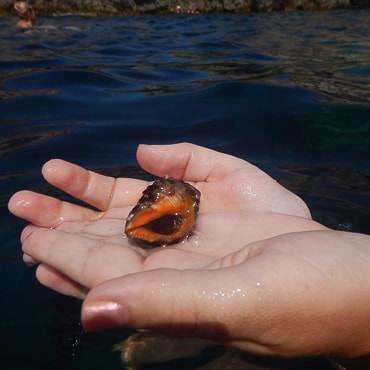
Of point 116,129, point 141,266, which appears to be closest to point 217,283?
point 141,266

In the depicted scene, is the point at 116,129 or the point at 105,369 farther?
the point at 116,129

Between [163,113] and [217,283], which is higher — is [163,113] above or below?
below

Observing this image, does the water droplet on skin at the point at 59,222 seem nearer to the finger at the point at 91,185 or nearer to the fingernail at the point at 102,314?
the finger at the point at 91,185

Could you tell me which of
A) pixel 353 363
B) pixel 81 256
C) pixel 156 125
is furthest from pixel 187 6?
pixel 353 363

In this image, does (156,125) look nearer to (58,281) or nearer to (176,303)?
(58,281)

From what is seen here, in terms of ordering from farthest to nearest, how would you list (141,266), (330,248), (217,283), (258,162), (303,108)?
(303,108), (258,162), (141,266), (330,248), (217,283)

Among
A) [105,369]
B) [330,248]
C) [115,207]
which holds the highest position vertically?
[330,248]

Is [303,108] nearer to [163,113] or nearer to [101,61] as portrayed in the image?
[163,113]
